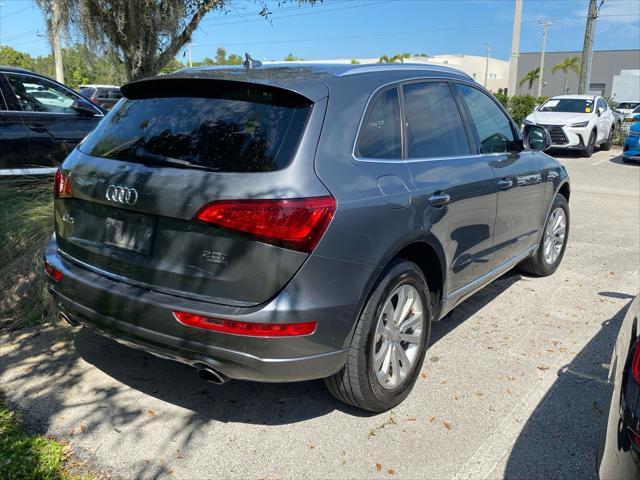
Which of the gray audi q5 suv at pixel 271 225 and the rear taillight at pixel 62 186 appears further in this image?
the rear taillight at pixel 62 186

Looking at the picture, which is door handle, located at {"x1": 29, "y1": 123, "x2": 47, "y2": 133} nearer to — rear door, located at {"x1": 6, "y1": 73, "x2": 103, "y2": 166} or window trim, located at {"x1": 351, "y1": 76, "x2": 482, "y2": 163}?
rear door, located at {"x1": 6, "y1": 73, "x2": 103, "y2": 166}

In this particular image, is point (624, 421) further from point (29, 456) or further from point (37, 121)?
point (37, 121)

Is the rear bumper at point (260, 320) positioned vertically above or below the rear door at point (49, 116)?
below

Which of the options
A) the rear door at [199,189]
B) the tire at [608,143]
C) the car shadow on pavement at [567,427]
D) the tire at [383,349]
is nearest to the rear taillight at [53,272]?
the rear door at [199,189]

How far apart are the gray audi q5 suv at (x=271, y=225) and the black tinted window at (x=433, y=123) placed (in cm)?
2

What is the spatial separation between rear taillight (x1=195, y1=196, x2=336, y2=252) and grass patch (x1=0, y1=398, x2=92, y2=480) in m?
1.38

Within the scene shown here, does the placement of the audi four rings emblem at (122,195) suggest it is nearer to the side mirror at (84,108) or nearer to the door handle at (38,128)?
the door handle at (38,128)

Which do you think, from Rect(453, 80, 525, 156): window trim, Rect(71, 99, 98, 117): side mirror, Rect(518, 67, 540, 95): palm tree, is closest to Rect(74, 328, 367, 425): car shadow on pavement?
Rect(453, 80, 525, 156): window trim

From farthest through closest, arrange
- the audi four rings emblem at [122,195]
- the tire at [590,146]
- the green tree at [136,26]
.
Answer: the tire at [590,146] → the green tree at [136,26] → the audi four rings emblem at [122,195]

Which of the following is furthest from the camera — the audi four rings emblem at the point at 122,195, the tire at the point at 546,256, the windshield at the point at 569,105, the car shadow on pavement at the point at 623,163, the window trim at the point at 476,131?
the windshield at the point at 569,105

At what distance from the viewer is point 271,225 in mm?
2582

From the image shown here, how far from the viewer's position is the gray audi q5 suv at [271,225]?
8.65 feet

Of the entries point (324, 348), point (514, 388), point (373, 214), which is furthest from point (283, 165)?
point (514, 388)

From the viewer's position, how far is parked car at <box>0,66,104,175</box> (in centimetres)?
659
